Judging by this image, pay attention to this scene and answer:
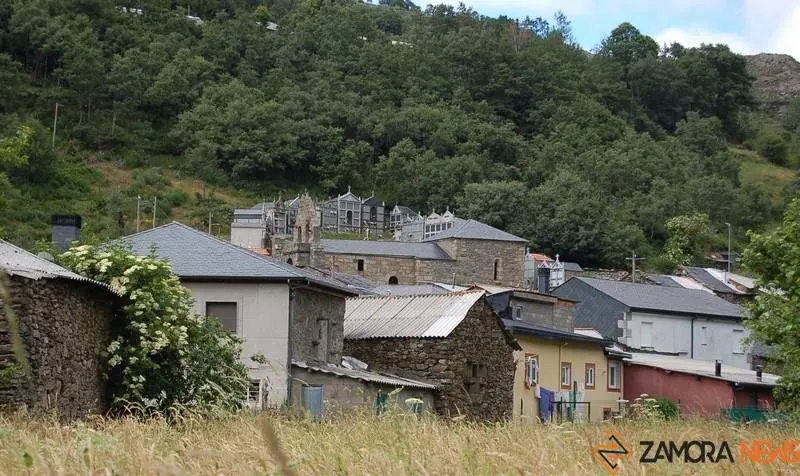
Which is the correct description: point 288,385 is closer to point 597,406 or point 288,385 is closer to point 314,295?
point 314,295

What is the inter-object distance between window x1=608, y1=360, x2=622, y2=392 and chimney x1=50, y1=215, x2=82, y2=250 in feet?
61.1

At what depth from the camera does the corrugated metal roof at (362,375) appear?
25.1 metres

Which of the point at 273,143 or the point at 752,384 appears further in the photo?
the point at 273,143

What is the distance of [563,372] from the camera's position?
37500 millimetres

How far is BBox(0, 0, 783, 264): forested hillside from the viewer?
93188 millimetres

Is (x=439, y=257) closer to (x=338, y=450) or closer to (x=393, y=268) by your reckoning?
(x=393, y=268)

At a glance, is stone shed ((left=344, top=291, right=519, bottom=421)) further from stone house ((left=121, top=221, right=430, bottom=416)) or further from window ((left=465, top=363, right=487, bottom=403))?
stone house ((left=121, top=221, right=430, bottom=416))

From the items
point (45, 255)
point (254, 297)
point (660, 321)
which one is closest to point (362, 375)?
point (254, 297)

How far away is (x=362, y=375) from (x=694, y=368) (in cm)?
1915

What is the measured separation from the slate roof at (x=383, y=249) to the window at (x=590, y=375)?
33296 millimetres

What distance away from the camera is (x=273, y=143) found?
10494cm

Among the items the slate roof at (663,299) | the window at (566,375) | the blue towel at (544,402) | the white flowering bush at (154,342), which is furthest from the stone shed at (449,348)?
the slate roof at (663,299)

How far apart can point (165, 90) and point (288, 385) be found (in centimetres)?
9318

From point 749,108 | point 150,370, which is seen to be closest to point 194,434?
point 150,370
